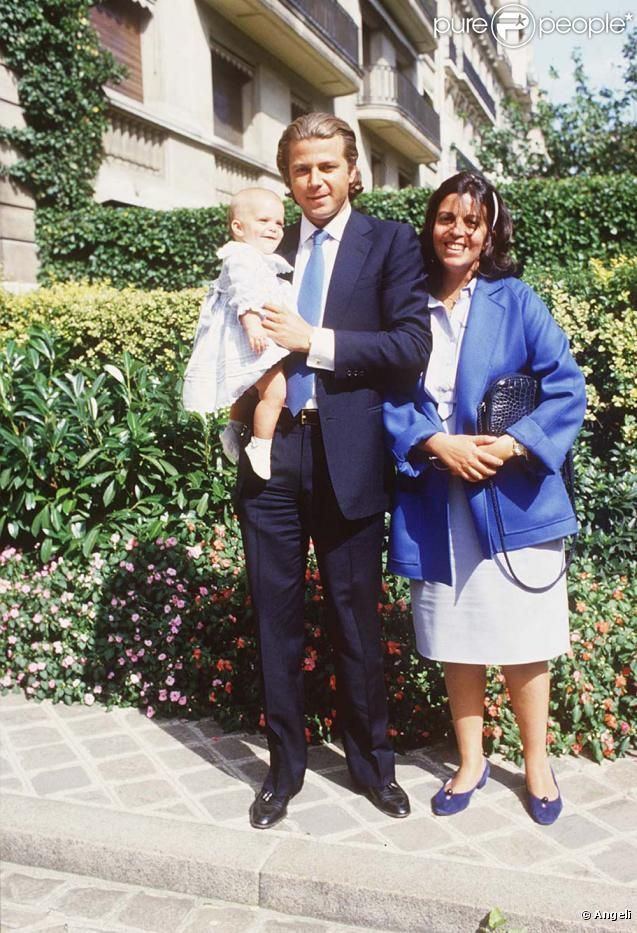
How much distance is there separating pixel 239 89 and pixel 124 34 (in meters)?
4.06

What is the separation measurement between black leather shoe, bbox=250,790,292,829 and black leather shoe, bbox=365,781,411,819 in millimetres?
316

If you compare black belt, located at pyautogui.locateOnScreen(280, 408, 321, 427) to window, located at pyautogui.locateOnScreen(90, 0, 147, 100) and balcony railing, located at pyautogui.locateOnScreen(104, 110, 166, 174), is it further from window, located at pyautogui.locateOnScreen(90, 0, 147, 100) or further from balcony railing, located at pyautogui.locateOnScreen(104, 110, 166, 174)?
window, located at pyautogui.locateOnScreen(90, 0, 147, 100)

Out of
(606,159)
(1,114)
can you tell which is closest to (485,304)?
(1,114)

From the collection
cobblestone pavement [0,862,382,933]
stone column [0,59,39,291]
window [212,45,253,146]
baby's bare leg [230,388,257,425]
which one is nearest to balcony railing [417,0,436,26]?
window [212,45,253,146]

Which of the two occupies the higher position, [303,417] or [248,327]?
[248,327]

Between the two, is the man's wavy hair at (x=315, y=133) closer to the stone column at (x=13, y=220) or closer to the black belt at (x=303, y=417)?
the black belt at (x=303, y=417)

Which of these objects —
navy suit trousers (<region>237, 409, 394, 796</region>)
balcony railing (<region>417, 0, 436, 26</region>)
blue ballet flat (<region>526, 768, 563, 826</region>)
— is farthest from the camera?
balcony railing (<region>417, 0, 436, 26</region>)

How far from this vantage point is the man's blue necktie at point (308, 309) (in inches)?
109

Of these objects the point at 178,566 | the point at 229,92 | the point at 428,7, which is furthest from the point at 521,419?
the point at 428,7

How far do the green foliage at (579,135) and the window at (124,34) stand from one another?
23.8ft

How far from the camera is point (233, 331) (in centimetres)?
273

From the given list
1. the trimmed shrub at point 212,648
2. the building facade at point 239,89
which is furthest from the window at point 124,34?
the trimmed shrub at point 212,648

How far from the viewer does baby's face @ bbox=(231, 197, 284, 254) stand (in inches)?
107

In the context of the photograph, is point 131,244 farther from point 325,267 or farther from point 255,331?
point 255,331
